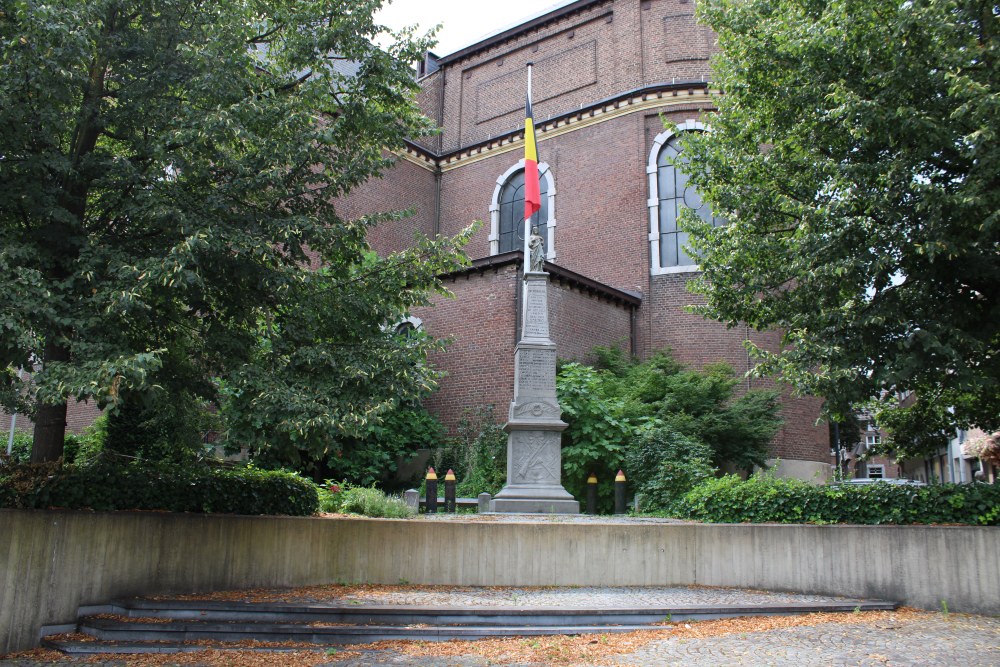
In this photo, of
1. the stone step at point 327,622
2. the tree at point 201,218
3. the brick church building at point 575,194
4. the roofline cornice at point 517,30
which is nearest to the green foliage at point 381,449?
the brick church building at point 575,194

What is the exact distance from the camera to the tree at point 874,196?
9352mm

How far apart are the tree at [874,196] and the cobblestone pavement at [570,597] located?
2.91m

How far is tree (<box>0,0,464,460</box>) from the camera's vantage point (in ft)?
24.0

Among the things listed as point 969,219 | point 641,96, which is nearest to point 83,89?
point 969,219

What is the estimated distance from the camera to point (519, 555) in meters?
10.5

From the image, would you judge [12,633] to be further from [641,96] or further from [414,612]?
[641,96]

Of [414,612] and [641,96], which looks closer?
[414,612]

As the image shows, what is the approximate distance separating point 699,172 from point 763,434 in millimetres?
9054

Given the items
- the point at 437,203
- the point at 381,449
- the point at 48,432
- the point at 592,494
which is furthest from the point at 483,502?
the point at 437,203

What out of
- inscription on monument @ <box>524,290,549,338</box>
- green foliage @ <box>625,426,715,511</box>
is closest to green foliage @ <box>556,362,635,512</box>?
green foliage @ <box>625,426,715,511</box>

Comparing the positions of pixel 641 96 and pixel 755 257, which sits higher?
pixel 641 96

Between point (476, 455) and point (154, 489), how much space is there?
11.1 m

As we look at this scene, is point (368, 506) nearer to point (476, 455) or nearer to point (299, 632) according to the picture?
point (299, 632)

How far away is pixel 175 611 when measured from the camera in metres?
8.31
